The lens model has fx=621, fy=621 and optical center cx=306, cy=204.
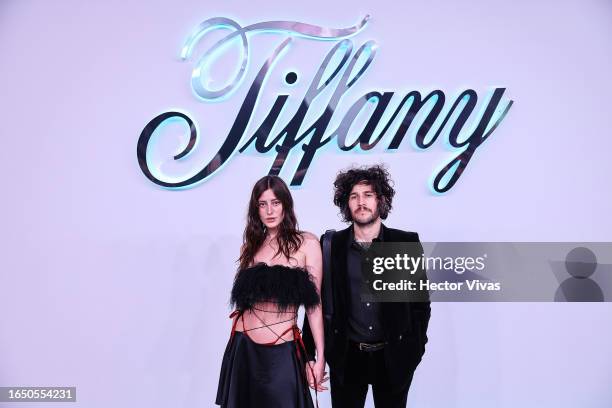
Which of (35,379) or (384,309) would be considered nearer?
(384,309)

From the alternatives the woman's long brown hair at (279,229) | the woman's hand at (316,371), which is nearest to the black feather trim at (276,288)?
the woman's long brown hair at (279,229)

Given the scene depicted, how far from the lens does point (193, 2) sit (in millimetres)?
4465

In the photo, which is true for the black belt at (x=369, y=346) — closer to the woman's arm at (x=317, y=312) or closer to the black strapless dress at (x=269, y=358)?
the woman's arm at (x=317, y=312)

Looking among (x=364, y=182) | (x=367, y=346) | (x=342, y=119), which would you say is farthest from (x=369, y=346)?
(x=342, y=119)

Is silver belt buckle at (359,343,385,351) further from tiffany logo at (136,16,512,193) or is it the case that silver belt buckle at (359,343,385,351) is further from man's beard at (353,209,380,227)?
tiffany logo at (136,16,512,193)

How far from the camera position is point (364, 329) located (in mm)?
3250

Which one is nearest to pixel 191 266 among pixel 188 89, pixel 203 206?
pixel 203 206

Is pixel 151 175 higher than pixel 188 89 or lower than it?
lower

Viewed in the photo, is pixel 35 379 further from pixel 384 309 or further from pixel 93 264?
pixel 384 309

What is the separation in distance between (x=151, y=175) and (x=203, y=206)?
0.42 m

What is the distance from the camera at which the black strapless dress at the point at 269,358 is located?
312cm

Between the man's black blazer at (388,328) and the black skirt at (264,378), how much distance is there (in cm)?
20

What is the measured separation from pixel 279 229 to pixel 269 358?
26.6 inches

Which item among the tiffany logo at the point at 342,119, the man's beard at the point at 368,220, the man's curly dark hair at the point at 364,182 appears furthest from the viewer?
the tiffany logo at the point at 342,119
